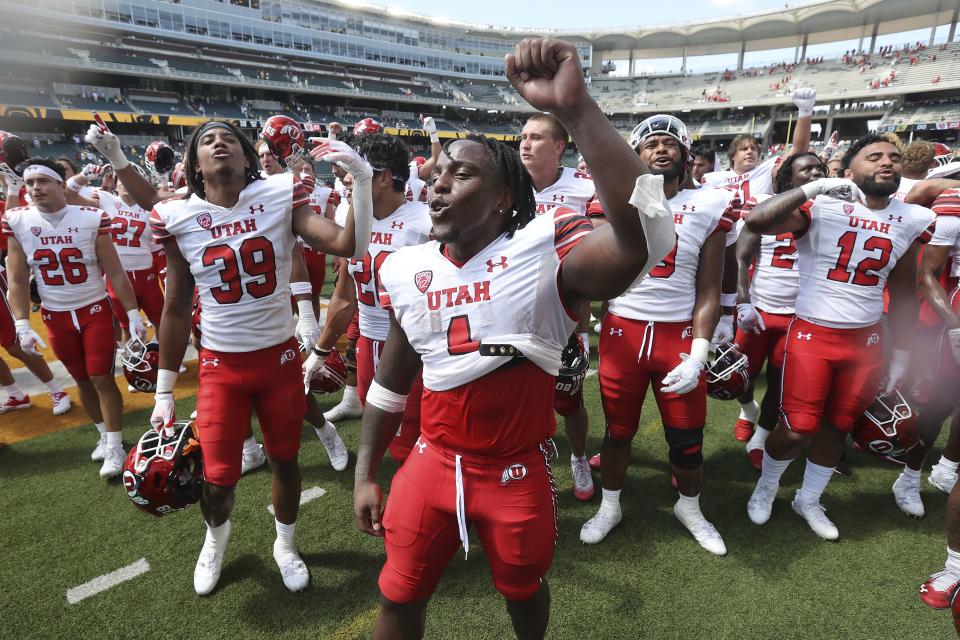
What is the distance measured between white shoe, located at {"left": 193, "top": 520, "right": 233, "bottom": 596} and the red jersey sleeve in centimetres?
279

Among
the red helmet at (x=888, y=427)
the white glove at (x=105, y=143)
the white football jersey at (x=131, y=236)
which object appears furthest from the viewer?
the white football jersey at (x=131, y=236)

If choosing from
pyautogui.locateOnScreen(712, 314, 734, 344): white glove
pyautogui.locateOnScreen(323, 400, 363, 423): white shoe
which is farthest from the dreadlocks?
pyautogui.locateOnScreen(712, 314, 734, 344): white glove

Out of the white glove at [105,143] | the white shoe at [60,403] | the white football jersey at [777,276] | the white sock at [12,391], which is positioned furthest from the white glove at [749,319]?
the white sock at [12,391]

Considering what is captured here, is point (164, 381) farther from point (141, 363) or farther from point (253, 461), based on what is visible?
point (253, 461)

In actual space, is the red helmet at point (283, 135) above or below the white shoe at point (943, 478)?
above

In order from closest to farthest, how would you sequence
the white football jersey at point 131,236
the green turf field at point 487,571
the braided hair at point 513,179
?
the braided hair at point 513,179
the green turf field at point 487,571
the white football jersey at point 131,236

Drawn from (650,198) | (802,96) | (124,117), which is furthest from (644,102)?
(650,198)

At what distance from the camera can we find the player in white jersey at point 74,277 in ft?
13.9

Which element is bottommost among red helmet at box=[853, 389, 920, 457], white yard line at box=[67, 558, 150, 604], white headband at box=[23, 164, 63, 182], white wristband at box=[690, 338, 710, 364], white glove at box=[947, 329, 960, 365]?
white yard line at box=[67, 558, 150, 604]

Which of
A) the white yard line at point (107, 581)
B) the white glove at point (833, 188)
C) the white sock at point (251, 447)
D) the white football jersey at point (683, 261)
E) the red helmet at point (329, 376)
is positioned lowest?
the white yard line at point (107, 581)

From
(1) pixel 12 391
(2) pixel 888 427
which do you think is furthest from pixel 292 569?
(1) pixel 12 391

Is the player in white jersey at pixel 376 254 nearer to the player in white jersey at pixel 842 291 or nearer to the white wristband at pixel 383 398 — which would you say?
the white wristband at pixel 383 398

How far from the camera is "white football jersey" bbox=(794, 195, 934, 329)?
10.7 ft

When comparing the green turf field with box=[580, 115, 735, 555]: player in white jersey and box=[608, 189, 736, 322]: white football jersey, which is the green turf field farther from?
box=[608, 189, 736, 322]: white football jersey
